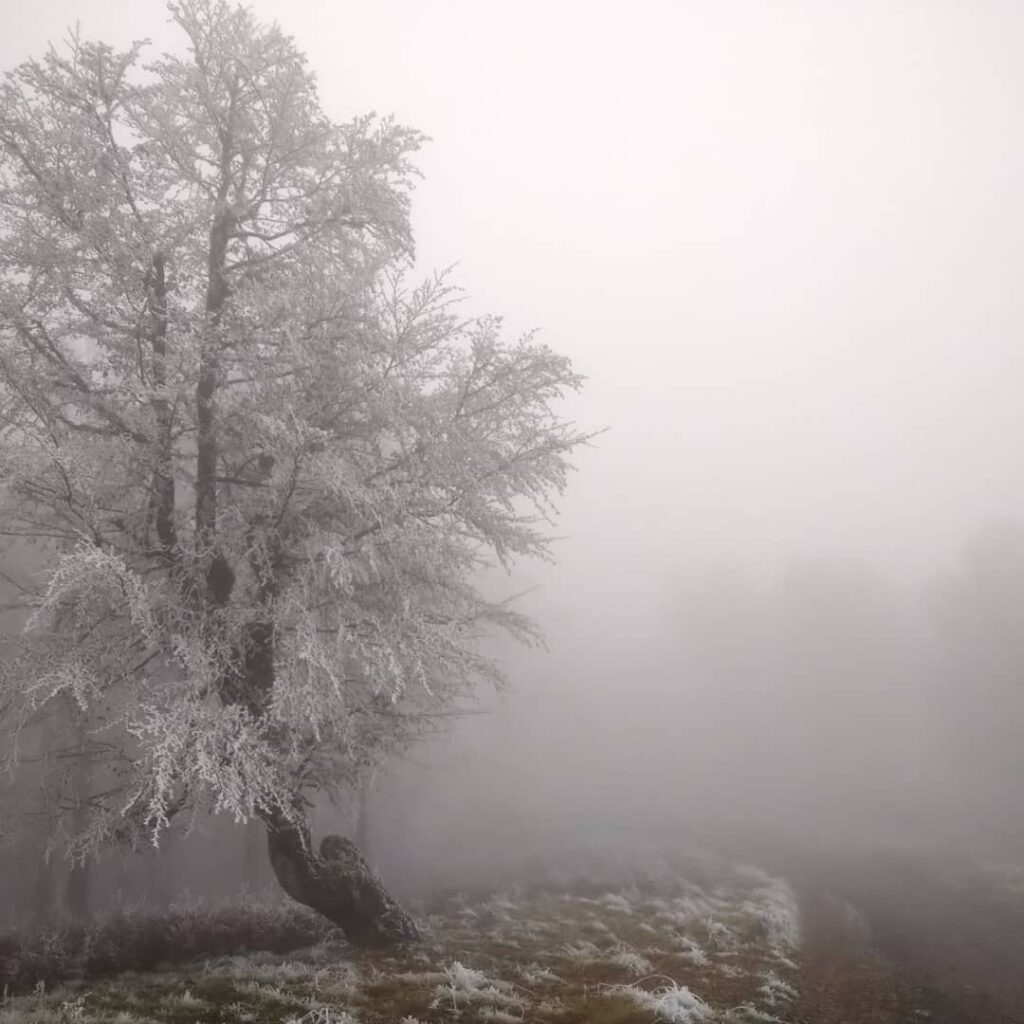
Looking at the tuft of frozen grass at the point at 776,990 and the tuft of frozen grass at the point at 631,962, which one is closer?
the tuft of frozen grass at the point at 776,990

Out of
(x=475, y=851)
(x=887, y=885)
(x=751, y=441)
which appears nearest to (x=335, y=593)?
(x=887, y=885)

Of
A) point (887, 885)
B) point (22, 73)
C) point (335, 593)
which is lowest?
point (887, 885)

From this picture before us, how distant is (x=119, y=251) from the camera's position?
7.71m

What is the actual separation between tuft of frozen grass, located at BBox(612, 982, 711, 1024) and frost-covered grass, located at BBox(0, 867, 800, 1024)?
0.05 feet

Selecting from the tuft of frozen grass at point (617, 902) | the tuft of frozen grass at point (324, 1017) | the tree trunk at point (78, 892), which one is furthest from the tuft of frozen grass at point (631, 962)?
the tree trunk at point (78, 892)

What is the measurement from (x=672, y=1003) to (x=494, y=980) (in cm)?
219

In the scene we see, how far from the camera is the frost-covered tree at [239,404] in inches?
299

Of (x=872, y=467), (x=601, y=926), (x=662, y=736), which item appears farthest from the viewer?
(x=872, y=467)

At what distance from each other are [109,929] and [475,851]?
1021 inches

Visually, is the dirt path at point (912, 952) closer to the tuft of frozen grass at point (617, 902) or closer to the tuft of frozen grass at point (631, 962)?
the tuft of frozen grass at point (631, 962)

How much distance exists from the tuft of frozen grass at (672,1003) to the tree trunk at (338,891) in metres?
3.72

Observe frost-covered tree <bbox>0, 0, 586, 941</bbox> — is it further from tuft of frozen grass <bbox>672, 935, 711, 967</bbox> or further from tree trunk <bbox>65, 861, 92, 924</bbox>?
tree trunk <bbox>65, 861, 92, 924</bbox>

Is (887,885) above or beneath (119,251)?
beneath

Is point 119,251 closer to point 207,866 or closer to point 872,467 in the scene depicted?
point 207,866
